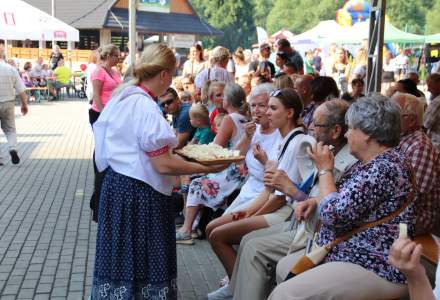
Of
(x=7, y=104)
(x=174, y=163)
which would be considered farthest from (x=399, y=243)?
(x=7, y=104)

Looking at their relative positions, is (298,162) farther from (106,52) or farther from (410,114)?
(106,52)

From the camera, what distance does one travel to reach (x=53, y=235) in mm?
6387

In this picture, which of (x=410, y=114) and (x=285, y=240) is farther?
(x=410, y=114)

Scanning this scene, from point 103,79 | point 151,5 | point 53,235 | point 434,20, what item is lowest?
point 53,235

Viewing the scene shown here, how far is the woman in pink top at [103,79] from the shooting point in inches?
301

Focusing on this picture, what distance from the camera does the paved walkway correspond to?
495cm

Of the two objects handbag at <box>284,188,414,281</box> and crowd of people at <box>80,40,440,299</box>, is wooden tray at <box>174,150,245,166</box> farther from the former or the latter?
handbag at <box>284,188,414,281</box>

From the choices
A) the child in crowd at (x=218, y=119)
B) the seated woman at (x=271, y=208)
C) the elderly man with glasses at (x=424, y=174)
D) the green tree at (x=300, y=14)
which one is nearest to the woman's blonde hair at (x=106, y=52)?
the child in crowd at (x=218, y=119)

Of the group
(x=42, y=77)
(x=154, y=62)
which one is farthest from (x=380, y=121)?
(x=42, y=77)

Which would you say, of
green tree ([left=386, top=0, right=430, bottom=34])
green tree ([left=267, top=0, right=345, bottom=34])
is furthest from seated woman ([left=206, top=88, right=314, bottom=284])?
green tree ([left=267, top=0, right=345, bottom=34])

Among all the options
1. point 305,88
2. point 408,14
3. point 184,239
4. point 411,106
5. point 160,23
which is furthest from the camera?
point 408,14

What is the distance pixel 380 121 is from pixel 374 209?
45 cm

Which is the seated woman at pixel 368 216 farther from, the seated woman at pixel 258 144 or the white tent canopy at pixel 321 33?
the white tent canopy at pixel 321 33

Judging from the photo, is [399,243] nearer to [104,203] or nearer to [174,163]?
[174,163]
